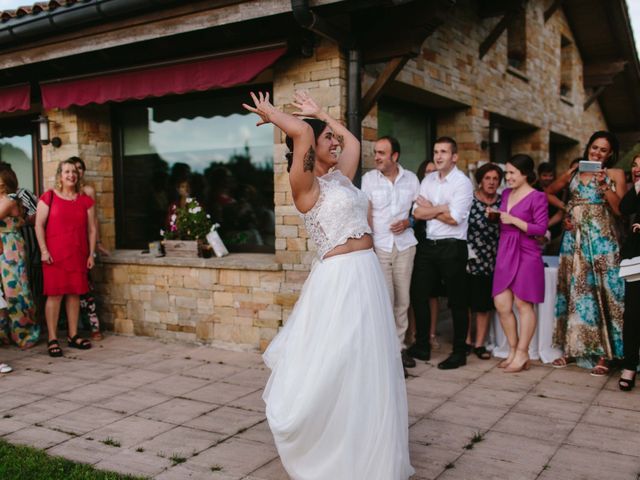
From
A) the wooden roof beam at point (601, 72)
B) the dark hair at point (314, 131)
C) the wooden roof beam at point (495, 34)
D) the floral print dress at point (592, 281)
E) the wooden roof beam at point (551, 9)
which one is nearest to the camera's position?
the dark hair at point (314, 131)

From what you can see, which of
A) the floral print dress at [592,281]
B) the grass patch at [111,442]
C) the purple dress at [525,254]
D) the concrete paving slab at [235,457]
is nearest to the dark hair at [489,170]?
the purple dress at [525,254]

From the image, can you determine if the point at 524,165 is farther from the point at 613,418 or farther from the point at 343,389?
the point at 343,389

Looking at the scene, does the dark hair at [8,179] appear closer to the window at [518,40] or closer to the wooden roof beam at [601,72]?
the window at [518,40]

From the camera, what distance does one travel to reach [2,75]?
7125 mm

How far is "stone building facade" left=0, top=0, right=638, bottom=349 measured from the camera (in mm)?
5645

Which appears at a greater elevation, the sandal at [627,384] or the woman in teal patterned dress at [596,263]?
the woman in teal patterned dress at [596,263]

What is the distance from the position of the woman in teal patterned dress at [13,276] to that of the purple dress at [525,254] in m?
4.78

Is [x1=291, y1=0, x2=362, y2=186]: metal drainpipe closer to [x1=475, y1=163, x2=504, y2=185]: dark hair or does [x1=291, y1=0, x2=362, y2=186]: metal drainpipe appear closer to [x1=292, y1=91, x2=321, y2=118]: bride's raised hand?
[x1=475, y1=163, x2=504, y2=185]: dark hair

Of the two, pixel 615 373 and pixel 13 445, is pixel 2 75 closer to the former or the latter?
pixel 13 445

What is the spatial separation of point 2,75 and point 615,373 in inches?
288

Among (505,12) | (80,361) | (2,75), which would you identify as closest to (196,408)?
(80,361)

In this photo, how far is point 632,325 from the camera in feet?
15.0

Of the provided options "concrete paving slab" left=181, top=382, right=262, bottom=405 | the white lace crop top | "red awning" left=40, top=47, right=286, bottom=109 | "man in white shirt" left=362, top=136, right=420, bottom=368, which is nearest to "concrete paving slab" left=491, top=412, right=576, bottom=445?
"man in white shirt" left=362, top=136, right=420, bottom=368

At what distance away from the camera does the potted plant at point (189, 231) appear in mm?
6395
